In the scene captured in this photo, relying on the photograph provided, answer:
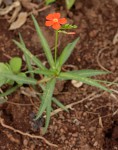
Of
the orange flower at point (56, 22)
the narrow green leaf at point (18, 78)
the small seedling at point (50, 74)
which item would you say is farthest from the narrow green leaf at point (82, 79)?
the orange flower at point (56, 22)

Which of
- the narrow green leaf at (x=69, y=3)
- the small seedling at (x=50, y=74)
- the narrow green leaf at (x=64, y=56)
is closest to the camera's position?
the small seedling at (x=50, y=74)

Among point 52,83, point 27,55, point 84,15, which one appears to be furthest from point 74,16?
point 52,83

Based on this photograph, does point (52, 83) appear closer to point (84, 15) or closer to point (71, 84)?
point (71, 84)

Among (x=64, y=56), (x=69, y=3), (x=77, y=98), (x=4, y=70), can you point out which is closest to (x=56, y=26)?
(x=64, y=56)

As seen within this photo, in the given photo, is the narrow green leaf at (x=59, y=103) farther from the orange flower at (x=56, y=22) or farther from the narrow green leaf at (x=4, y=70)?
the orange flower at (x=56, y=22)

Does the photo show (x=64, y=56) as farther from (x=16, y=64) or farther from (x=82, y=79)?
(x=16, y=64)

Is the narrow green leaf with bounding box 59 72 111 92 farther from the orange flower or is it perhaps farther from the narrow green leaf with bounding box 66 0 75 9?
the narrow green leaf with bounding box 66 0 75 9
